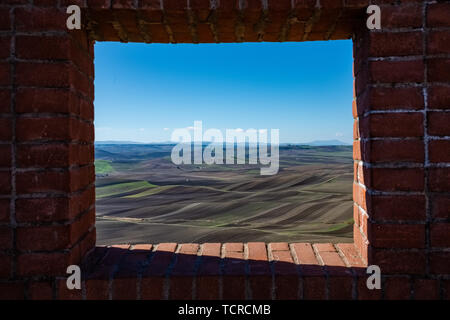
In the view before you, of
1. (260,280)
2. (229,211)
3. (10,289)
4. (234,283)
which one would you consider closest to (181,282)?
(234,283)

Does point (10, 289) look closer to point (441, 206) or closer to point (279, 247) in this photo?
point (279, 247)

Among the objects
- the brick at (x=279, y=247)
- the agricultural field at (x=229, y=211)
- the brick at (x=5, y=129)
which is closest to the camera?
the brick at (x=5, y=129)

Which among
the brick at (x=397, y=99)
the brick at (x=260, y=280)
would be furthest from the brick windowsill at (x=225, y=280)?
the brick at (x=397, y=99)

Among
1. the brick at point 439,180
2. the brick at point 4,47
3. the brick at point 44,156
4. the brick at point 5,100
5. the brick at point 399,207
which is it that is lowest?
the brick at point 399,207

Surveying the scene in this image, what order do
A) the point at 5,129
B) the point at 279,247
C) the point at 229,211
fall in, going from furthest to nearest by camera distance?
the point at 229,211 → the point at 279,247 → the point at 5,129

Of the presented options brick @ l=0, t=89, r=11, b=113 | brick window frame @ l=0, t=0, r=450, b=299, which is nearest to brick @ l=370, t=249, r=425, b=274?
brick window frame @ l=0, t=0, r=450, b=299

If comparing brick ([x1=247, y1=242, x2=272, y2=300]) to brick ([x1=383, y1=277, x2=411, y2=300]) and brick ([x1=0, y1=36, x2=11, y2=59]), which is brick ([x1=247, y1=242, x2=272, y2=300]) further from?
brick ([x1=0, y1=36, x2=11, y2=59])

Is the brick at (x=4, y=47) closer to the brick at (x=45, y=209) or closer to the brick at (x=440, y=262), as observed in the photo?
the brick at (x=45, y=209)
